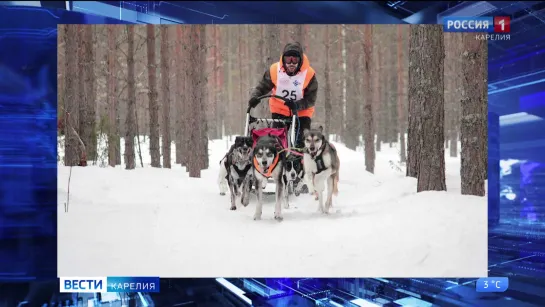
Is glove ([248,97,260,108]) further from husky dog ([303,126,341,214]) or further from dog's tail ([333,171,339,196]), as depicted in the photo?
dog's tail ([333,171,339,196])

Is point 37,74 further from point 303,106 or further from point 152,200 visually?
point 303,106

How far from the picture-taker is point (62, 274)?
11.5ft

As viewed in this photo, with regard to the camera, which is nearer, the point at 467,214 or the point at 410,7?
the point at 410,7

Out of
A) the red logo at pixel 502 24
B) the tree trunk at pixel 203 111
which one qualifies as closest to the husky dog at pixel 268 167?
the tree trunk at pixel 203 111

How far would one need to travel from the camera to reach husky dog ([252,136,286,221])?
3.73 meters

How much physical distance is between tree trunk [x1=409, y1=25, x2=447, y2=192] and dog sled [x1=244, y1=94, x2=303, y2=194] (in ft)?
3.87

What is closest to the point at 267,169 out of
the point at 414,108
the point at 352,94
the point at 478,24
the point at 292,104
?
the point at 292,104

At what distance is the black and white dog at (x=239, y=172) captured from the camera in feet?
13.1

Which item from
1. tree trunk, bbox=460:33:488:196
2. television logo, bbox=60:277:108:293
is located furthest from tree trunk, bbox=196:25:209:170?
tree trunk, bbox=460:33:488:196

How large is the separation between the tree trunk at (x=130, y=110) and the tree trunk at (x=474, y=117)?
9.75ft

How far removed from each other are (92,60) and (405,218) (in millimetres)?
3231

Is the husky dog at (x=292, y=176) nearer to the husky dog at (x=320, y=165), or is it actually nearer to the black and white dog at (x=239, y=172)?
the husky dog at (x=320, y=165)

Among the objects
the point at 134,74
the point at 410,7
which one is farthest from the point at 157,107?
the point at 410,7

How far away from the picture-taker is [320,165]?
3969 millimetres
